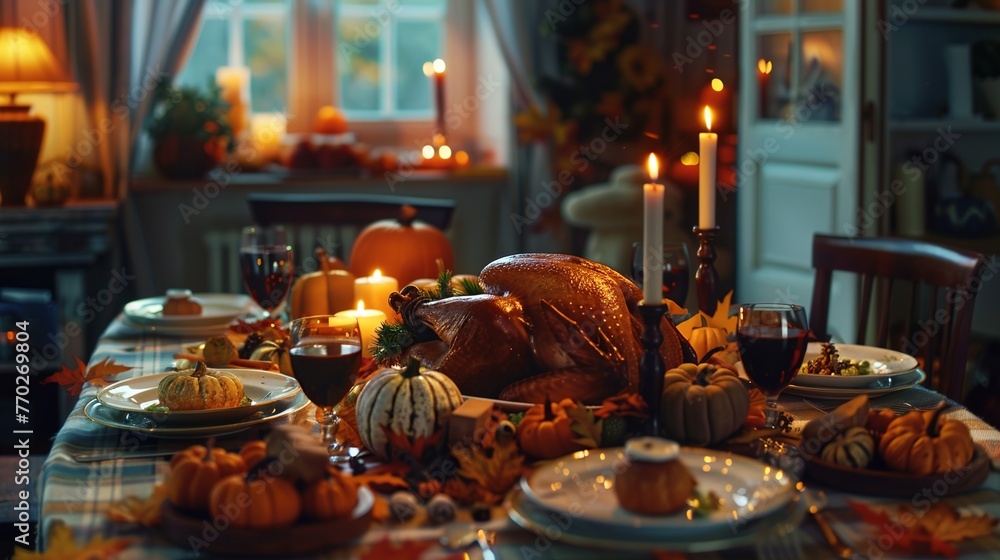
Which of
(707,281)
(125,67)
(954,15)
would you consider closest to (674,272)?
(707,281)

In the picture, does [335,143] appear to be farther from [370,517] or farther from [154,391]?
[370,517]

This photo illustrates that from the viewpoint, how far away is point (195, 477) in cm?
87

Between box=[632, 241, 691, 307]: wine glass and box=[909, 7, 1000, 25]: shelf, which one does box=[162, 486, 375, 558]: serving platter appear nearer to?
box=[632, 241, 691, 307]: wine glass

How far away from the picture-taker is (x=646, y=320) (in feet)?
3.34

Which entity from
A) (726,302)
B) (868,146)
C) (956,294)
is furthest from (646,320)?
(868,146)

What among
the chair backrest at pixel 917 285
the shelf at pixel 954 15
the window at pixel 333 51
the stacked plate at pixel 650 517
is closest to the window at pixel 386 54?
the window at pixel 333 51

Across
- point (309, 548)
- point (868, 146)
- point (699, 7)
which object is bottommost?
point (309, 548)

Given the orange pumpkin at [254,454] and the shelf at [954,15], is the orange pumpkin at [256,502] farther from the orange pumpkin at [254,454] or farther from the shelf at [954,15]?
the shelf at [954,15]

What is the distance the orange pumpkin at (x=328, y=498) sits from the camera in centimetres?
86

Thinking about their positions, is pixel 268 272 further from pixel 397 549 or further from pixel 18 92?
pixel 18 92

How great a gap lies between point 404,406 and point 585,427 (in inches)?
6.9

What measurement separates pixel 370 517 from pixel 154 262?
2915 millimetres

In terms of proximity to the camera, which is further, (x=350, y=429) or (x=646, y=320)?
(x=350, y=429)

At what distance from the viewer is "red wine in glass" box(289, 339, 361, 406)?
3.60 ft
